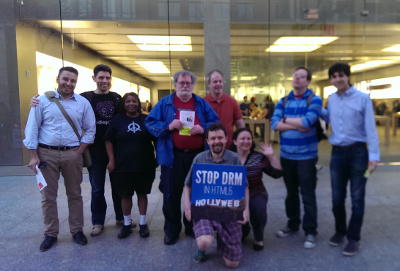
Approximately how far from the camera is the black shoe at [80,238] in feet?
11.7

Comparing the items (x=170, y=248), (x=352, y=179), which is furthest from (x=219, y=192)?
(x=352, y=179)

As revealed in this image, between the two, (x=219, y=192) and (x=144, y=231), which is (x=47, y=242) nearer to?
(x=144, y=231)

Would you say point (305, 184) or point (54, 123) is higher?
point (54, 123)

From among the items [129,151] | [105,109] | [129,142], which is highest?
[105,109]

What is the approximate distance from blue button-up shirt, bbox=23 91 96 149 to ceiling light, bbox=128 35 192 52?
4688mm

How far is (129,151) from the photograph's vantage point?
357 centimetres

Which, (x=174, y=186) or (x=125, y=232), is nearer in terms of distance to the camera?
(x=174, y=186)

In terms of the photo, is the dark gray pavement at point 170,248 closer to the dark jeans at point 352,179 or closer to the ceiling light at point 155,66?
the dark jeans at point 352,179

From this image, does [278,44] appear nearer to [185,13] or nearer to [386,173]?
[185,13]

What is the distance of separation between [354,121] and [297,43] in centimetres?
581

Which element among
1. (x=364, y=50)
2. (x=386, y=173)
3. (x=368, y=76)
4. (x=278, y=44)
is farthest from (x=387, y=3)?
(x=386, y=173)

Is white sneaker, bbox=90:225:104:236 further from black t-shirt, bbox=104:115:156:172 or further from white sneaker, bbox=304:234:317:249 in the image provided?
white sneaker, bbox=304:234:317:249

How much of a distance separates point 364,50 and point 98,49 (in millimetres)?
7198

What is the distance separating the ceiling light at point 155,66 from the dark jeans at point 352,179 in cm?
541
